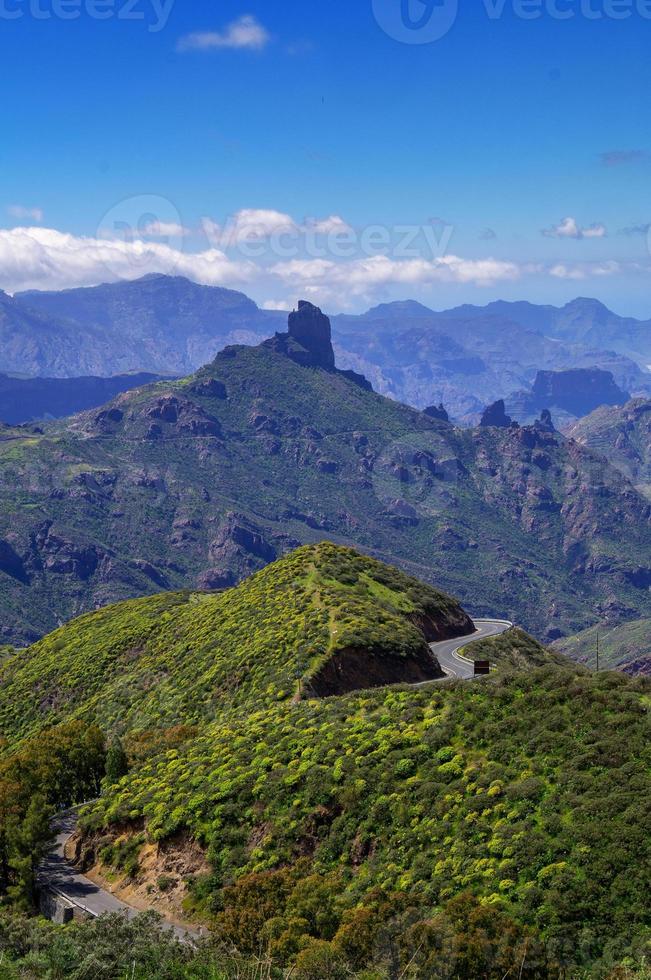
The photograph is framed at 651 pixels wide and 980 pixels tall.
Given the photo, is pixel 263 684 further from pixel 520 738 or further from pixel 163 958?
pixel 163 958

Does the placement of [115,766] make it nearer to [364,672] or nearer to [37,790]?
[37,790]

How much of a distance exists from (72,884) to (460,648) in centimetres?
5656

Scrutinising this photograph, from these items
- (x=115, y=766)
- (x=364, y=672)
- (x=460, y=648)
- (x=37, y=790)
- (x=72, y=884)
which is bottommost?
(x=72, y=884)

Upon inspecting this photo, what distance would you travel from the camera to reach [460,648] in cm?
10494

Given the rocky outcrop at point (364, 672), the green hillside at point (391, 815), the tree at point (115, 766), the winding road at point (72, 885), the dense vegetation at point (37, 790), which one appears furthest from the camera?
the rocky outcrop at point (364, 672)

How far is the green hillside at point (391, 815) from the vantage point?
39375mm

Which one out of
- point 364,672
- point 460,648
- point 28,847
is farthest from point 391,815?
point 460,648

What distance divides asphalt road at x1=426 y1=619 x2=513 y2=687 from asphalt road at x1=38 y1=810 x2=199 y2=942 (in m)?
29.7

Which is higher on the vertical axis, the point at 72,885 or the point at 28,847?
the point at 28,847

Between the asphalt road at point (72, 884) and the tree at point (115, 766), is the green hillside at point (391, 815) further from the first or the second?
the asphalt road at point (72, 884)

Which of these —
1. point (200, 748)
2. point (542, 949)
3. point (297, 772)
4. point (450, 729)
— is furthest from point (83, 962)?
point (200, 748)

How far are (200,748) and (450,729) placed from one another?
18.1 m

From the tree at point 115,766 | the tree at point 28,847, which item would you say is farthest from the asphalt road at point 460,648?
the tree at point 28,847

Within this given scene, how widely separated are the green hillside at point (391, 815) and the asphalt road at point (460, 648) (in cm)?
713
